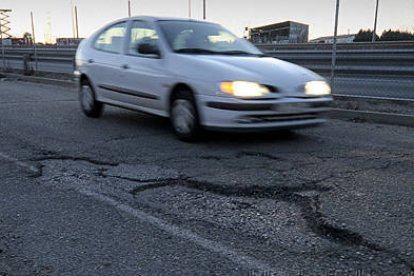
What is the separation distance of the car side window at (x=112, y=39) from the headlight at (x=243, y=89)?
2.36m

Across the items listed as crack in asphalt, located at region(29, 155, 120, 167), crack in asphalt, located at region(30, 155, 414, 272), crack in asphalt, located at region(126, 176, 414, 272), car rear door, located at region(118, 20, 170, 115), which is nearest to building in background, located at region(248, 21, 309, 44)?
car rear door, located at region(118, 20, 170, 115)

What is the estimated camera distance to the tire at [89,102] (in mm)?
7953

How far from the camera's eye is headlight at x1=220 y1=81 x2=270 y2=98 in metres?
5.48

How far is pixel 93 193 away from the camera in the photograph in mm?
4121

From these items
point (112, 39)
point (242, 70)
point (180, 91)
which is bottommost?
point (180, 91)

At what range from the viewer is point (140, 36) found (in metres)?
6.83

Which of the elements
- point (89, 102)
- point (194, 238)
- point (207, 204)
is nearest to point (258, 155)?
point (207, 204)

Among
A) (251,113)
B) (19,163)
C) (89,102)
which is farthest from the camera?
(89,102)

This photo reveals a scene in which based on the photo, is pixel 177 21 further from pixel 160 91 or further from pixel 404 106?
pixel 404 106

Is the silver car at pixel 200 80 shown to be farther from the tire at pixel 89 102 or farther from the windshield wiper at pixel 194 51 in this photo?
the tire at pixel 89 102

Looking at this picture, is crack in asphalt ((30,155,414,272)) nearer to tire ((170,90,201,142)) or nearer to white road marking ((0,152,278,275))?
white road marking ((0,152,278,275))

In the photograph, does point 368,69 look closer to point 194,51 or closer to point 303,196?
point 194,51

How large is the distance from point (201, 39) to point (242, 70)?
1.17 meters

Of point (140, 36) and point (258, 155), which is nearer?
point (258, 155)
